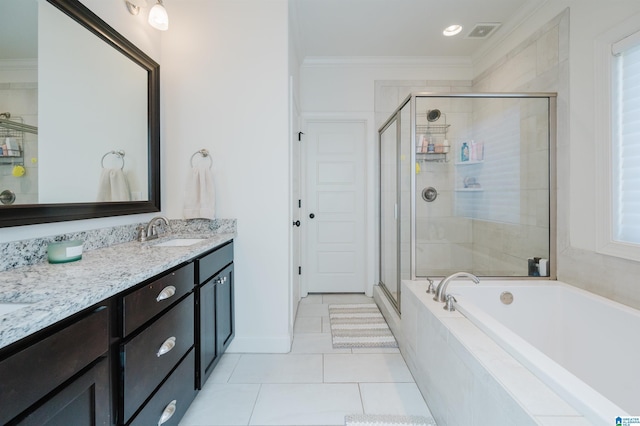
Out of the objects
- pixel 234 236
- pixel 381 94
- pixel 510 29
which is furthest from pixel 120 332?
pixel 510 29

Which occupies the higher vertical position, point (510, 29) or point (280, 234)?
point (510, 29)

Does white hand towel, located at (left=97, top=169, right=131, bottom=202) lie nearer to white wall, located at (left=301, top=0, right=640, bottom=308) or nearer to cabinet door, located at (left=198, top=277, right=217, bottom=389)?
cabinet door, located at (left=198, top=277, right=217, bottom=389)

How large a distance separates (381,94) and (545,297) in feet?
8.13

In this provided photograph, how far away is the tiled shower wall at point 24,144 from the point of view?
3.51 ft

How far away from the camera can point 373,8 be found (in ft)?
7.74

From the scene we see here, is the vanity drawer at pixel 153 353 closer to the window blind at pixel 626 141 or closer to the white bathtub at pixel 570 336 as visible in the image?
the white bathtub at pixel 570 336

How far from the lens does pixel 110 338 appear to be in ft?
3.00

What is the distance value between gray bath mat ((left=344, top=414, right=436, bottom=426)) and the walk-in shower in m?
0.92

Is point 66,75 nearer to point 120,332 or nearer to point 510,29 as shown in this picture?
point 120,332

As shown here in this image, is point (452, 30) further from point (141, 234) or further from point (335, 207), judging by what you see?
point (141, 234)

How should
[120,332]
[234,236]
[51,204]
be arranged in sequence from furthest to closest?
[234,236] → [51,204] → [120,332]

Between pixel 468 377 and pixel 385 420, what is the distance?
1.95ft

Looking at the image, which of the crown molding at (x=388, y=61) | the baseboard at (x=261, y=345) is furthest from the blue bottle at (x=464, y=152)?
the baseboard at (x=261, y=345)

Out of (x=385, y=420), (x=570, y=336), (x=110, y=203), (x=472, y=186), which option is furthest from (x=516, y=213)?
(x=110, y=203)
